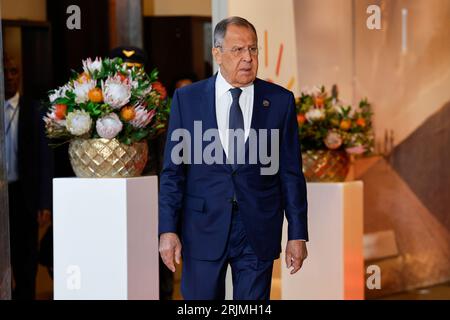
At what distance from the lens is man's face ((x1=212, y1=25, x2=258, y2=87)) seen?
4230 millimetres

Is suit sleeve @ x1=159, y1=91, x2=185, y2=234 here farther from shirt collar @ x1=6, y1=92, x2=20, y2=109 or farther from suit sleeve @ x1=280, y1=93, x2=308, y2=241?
shirt collar @ x1=6, y1=92, x2=20, y2=109

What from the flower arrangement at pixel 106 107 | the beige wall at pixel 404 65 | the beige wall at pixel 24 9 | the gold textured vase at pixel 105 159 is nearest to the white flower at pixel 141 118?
the flower arrangement at pixel 106 107

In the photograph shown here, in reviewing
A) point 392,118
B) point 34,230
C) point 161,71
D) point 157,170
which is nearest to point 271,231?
point 157,170

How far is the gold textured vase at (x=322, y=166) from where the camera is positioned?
678 centimetres

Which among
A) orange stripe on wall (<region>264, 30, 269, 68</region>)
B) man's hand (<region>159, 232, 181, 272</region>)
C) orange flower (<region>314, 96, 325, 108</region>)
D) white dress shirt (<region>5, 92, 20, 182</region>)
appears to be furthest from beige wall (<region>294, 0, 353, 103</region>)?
man's hand (<region>159, 232, 181, 272</region>)

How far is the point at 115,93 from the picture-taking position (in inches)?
204

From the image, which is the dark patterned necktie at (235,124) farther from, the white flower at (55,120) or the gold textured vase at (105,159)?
the white flower at (55,120)

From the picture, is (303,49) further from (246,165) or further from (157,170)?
(246,165)

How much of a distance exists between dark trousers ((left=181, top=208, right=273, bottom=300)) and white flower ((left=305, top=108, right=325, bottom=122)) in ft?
8.65

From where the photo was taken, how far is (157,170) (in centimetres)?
647

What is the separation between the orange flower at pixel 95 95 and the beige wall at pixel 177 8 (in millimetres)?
4716

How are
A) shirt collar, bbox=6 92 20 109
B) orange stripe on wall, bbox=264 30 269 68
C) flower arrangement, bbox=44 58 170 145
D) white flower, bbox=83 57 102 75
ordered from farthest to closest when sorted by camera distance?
shirt collar, bbox=6 92 20 109 < orange stripe on wall, bbox=264 30 269 68 < white flower, bbox=83 57 102 75 < flower arrangement, bbox=44 58 170 145

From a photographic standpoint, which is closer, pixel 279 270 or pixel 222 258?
pixel 222 258

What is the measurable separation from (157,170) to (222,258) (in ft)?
7.44
